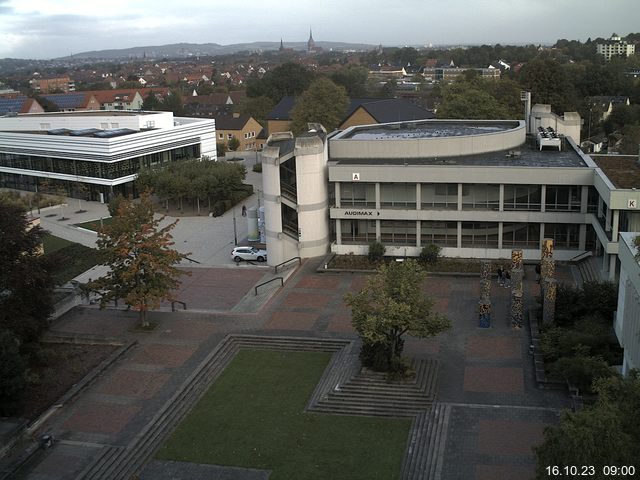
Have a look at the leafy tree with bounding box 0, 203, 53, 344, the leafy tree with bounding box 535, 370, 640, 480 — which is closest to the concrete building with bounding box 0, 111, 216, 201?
the leafy tree with bounding box 0, 203, 53, 344

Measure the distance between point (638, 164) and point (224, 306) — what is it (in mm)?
23730

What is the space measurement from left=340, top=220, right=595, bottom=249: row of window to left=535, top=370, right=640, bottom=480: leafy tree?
2458 cm

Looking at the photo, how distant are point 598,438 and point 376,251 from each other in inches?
1030

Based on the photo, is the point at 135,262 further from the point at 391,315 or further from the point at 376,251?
the point at 376,251

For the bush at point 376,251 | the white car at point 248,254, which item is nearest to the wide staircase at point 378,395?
the bush at point 376,251

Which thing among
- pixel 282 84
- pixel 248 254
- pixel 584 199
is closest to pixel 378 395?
pixel 584 199

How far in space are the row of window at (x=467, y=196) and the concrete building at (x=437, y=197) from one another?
0.05 metres

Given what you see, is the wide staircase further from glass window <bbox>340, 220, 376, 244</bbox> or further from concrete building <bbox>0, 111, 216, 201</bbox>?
concrete building <bbox>0, 111, 216, 201</bbox>

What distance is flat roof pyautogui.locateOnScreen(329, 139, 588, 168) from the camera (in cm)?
3962

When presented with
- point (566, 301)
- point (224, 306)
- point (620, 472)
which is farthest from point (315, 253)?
point (620, 472)

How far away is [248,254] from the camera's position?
42.0m

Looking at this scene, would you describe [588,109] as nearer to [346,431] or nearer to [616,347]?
[616,347]

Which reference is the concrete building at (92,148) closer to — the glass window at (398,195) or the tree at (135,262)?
the glass window at (398,195)

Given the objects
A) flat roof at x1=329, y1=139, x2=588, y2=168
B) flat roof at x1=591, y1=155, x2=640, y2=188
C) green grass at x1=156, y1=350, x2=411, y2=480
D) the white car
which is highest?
flat roof at x1=329, y1=139, x2=588, y2=168
